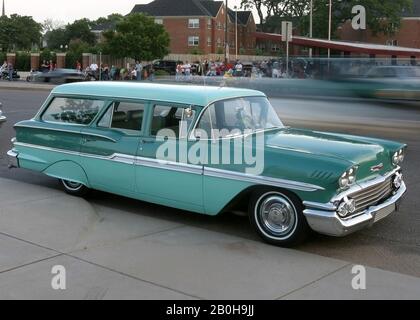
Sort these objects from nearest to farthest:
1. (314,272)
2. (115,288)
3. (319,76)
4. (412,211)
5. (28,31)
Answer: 1. (115,288)
2. (314,272)
3. (412,211)
4. (319,76)
5. (28,31)

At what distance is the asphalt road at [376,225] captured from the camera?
5324 mm

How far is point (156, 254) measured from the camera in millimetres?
5211

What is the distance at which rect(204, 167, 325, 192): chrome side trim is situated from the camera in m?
5.22

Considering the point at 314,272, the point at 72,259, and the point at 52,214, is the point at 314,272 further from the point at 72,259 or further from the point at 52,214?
the point at 52,214

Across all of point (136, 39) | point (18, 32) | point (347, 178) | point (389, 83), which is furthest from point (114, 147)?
point (18, 32)

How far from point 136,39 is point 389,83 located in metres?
42.2

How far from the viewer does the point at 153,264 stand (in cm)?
494

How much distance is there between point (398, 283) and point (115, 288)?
7.03 ft

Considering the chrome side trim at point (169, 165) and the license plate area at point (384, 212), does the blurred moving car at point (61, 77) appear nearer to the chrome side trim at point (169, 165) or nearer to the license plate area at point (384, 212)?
the chrome side trim at point (169, 165)

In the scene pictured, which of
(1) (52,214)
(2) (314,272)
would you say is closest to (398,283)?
(2) (314,272)

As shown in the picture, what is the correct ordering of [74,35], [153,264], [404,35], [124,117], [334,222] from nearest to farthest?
[153,264] < [334,222] < [124,117] < [404,35] < [74,35]

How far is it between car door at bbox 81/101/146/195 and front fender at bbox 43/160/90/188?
4.0 inches

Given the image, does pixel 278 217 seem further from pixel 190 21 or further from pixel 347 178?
pixel 190 21

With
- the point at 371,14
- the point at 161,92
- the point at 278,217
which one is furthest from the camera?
the point at 371,14
